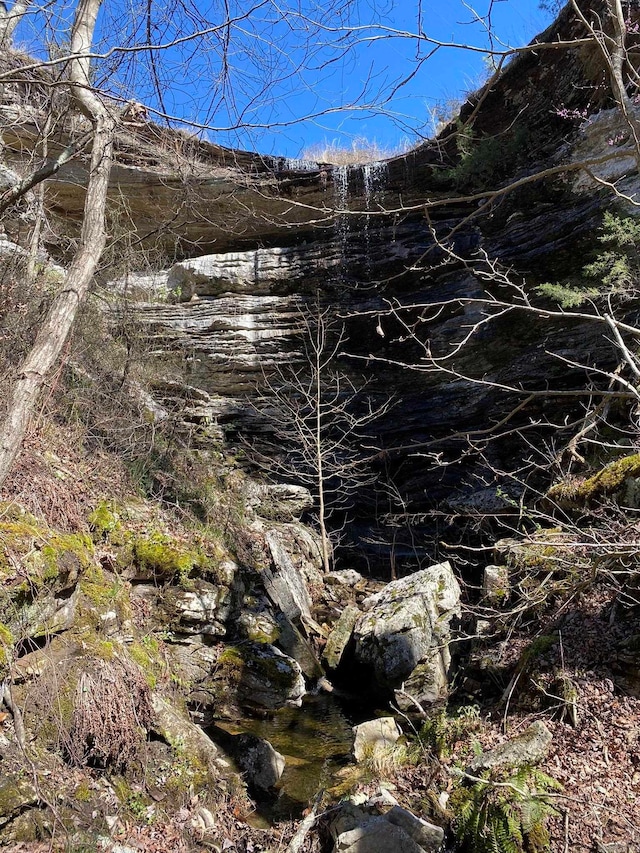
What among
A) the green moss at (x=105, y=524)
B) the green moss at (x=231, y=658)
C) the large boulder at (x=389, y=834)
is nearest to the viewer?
the large boulder at (x=389, y=834)

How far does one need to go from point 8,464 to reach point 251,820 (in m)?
3.30

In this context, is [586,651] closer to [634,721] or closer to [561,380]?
[634,721]

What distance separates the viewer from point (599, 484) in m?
6.15

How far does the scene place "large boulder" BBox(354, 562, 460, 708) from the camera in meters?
6.46

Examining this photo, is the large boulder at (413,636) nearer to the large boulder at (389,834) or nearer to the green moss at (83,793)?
the large boulder at (389,834)

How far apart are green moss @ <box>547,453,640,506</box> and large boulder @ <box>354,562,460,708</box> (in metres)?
2.09

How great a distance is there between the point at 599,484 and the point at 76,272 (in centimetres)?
585

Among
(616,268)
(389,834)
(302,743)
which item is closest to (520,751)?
(389,834)

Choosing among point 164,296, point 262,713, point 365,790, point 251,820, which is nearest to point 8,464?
point 251,820

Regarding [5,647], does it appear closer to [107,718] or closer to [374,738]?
[107,718]

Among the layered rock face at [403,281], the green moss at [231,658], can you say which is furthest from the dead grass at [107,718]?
the layered rock face at [403,281]

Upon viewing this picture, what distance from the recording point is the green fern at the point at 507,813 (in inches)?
124

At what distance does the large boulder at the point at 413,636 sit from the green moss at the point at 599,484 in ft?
6.87

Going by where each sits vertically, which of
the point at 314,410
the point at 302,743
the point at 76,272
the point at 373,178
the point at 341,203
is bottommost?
the point at 302,743
